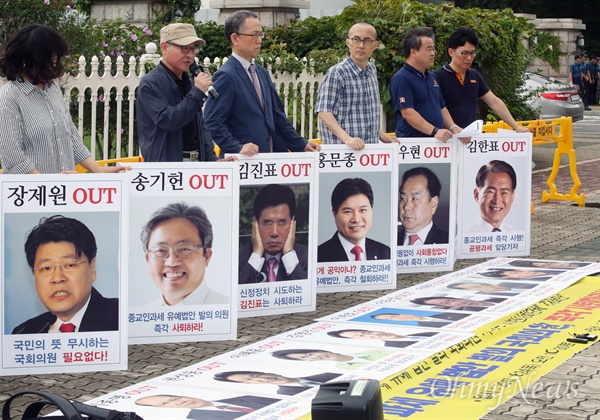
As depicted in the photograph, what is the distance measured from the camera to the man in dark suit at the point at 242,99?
855 cm

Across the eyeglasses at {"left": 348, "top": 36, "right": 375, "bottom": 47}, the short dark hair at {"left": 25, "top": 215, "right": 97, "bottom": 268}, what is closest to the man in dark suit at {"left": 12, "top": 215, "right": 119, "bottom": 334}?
the short dark hair at {"left": 25, "top": 215, "right": 97, "bottom": 268}

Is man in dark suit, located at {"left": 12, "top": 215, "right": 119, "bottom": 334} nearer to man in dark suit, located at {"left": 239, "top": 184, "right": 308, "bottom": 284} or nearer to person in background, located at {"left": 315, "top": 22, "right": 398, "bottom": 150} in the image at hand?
man in dark suit, located at {"left": 239, "top": 184, "right": 308, "bottom": 284}

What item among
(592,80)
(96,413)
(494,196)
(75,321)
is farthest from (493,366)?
(592,80)

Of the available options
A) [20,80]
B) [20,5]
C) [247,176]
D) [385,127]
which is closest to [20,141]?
[20,80]

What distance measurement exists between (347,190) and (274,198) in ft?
3.68

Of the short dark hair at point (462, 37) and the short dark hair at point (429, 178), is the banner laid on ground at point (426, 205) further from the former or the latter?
the short dark hair at point (462, 37)

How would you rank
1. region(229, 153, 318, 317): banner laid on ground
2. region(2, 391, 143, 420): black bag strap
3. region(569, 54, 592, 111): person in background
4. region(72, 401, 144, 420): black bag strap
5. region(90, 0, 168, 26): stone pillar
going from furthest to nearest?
region(569, 54, 592, 111): person in background
region(90, 0, 168, 26): stone pillar
region(229, 153, 318, 317): banner laid on ground
region(72, 401, 144, 420): black bag strap
region(2, 391, 143, 420): black bag strap

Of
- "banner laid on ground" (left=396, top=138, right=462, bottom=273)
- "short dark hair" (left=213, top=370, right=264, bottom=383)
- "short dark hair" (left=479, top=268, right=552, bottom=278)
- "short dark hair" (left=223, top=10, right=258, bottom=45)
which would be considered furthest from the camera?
"banner laid on ground" (left=396, top=138, right=462, bottom=273)

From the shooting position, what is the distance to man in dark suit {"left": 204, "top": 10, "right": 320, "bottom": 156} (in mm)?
8555

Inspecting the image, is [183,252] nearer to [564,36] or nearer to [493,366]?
[493,366]

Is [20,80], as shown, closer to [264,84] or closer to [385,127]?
[264,84]

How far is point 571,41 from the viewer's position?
46562 millimetres

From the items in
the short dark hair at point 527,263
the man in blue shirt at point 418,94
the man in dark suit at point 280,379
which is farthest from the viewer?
the short dark hair at point 527,263

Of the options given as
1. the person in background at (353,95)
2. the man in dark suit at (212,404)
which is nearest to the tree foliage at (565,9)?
the person in background at (353,95)
